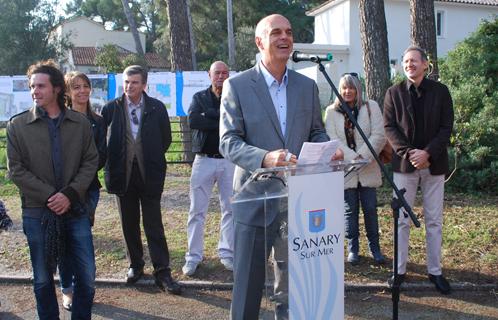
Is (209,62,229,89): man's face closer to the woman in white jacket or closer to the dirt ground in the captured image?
the woman in white jacket

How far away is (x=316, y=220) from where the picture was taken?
2.97 metres

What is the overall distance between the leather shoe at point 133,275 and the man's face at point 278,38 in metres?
2.96

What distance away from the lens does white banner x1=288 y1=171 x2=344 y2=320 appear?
290 centimetres

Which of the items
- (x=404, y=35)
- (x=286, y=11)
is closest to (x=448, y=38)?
(x=404, y=35)

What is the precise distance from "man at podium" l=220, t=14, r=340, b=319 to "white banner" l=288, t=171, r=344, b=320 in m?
0.11

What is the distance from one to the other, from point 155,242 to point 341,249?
2.50 metres

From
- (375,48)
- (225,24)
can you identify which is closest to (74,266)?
(375,48)

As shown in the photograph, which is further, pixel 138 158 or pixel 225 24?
pixel 225 24

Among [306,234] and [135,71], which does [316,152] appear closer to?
[306,234]

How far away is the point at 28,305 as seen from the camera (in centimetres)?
490

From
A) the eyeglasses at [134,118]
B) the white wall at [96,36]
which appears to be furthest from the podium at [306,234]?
the white wall at [96,36]

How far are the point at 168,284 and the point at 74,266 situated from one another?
47.2 inches

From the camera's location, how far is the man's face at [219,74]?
5.37 m

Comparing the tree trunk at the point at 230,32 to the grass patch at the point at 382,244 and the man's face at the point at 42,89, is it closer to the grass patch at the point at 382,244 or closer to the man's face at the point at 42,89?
the grass patch at the point at 382,244
